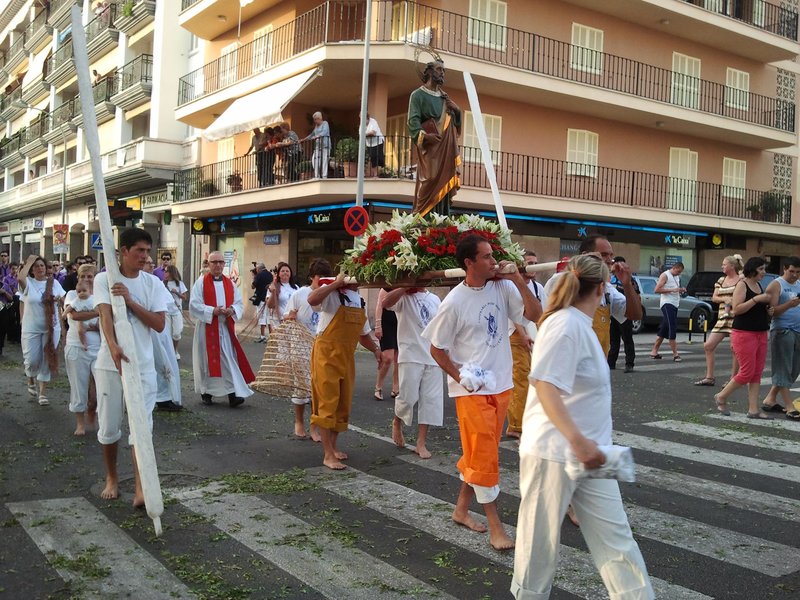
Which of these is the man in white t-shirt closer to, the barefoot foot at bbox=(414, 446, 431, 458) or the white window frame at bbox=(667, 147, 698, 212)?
the barefoot foot at bbox=(414, 446, 431, 458)

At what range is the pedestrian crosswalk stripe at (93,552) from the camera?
170 inches

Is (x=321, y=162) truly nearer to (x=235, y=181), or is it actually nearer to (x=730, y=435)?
(x=235, y=181)

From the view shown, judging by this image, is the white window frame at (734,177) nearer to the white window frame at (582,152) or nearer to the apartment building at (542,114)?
the apartment building at (542,114)

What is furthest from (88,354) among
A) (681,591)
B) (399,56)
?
(399,56)

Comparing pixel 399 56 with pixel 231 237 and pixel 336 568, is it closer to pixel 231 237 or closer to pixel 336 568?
pixel 231 237

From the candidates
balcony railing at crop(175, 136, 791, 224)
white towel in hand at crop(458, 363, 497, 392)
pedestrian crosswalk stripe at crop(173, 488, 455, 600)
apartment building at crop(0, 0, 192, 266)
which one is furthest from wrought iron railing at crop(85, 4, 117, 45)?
white towel in hand at crop(458, 363, 497, 392)

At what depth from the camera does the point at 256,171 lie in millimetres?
26734

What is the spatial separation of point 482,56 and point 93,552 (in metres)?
21.6

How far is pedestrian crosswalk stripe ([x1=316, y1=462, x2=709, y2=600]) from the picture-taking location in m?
4.42

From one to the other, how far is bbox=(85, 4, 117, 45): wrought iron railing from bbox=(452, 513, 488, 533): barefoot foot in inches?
1427

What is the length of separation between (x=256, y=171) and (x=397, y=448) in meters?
20.1

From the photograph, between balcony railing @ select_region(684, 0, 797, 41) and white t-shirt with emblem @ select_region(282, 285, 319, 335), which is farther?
balcony railing @ select_region(684, 0, 797, 41)

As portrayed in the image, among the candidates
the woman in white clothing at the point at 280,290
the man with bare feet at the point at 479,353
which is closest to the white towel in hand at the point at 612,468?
the man with bare feet at the point at 479,353

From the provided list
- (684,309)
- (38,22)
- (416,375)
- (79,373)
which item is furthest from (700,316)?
(38,22)
